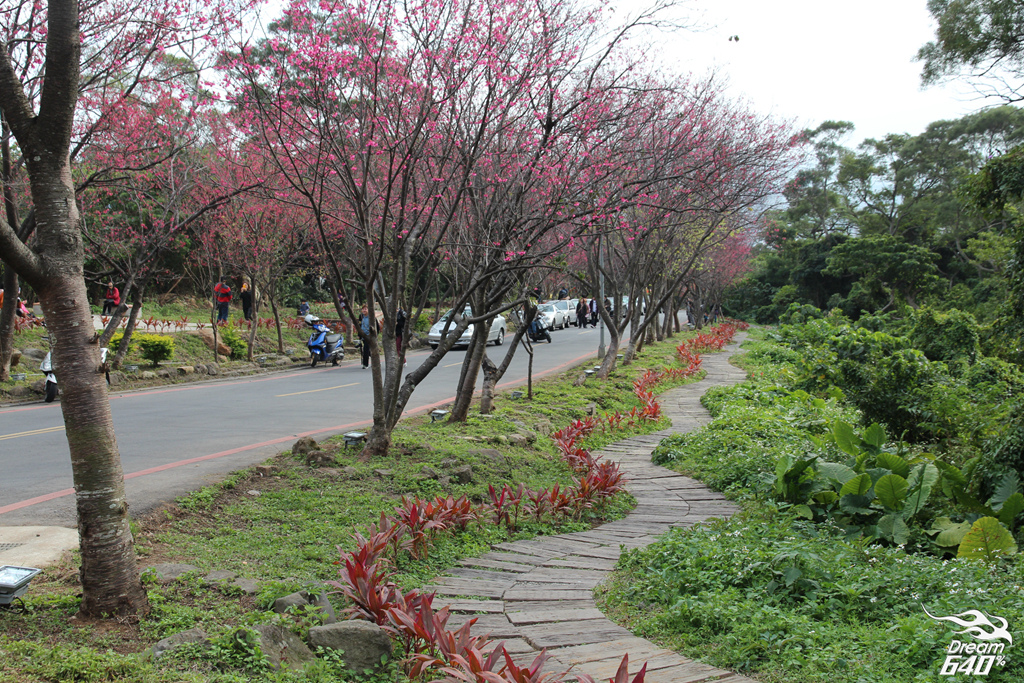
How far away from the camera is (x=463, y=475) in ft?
23.1

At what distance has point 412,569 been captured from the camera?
5016 millimetres

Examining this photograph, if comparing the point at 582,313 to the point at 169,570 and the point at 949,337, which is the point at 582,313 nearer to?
the point at 949,337

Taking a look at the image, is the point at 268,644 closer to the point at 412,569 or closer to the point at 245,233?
the point at 412,569

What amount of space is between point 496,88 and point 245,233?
13603 millimetres

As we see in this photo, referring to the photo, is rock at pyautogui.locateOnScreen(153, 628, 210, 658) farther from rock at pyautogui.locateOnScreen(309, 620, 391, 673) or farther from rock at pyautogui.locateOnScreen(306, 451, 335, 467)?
rock at pyautogui.locateOnScreen(306, 451, 335, 467)

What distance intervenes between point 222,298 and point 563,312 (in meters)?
22.3

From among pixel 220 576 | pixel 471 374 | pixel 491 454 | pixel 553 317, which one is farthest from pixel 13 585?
pixel 553 317

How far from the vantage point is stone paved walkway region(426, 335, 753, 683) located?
3.64 meters

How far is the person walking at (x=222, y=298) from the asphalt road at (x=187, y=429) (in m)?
3.08

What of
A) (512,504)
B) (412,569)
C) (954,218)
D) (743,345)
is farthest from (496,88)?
(954,218)

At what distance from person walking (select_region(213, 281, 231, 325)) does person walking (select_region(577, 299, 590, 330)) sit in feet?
66.3

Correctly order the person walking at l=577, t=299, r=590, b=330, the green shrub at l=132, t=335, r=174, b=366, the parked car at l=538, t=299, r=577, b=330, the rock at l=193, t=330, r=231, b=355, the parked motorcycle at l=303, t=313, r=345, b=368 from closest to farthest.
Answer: the green shrub at l=132, t=335, r=174, b=366, the rock at l=193, t=330, r=231, b=355, the parked motorcycle at l=303, t=313, r=345, b=368, the person walking at l=577, t=299, r=590, b=330, the parked car at l=538, t=299, r=577, b=330

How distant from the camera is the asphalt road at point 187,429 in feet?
21.1

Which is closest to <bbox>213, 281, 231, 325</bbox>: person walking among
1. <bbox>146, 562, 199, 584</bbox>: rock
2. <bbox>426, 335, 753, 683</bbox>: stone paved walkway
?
<bbox>426, 335, 753, 683</bbox>: stone paved walkway
